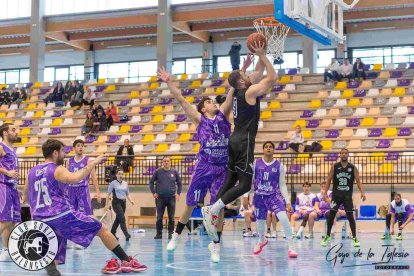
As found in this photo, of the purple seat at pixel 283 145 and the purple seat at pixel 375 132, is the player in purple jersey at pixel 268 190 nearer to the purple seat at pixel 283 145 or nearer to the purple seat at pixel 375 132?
the purple seat at pixel 283 145

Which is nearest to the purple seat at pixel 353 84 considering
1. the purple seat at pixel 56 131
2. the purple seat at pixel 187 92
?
the purple seat at pixel 187 92

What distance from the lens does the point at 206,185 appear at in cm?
1080

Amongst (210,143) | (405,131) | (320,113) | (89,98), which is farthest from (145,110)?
(210,143)

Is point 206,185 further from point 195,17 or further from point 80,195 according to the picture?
point 195,17

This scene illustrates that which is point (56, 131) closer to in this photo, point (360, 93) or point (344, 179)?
point (360, 93)

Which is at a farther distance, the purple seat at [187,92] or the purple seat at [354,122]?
the purple seat at [187,92]

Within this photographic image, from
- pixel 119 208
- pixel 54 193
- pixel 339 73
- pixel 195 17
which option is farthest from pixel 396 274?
pixel 195 17

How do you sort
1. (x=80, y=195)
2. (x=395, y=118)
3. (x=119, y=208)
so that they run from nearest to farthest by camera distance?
(x=80, y=195) → (x=119, y=208) → (x=395, y=118)

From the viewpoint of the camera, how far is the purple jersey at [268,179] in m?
12.9

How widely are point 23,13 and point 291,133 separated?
1986cm

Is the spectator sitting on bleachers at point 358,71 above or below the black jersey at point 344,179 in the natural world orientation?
above

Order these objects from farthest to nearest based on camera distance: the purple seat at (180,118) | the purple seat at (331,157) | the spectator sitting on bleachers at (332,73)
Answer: the spectator sitting on bleachers at (332,73) < the purple seat at (180,118) < the purple seat at (331,157)

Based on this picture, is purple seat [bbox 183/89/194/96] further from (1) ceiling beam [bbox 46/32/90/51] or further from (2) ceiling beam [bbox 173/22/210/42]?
(1) ceiling beam [bbox 46/32/90/51]

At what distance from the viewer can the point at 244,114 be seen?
1006 cm
